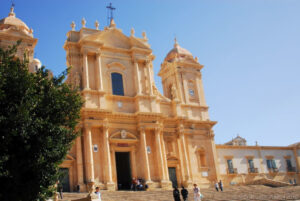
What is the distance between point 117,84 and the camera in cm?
2962


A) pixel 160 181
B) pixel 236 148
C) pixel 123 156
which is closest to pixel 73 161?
pixel 123 156

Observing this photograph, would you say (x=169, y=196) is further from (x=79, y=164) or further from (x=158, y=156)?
(x=79, y=164)

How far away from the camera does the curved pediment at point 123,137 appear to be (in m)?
27.3

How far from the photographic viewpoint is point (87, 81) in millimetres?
27484

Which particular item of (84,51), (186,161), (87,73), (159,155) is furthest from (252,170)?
(84,51)

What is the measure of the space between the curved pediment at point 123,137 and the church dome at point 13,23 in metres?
10.6

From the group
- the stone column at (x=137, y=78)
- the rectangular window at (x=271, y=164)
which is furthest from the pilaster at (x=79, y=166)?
the rectangular window at (x=271, y=164)

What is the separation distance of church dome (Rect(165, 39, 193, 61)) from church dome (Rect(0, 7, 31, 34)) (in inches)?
537

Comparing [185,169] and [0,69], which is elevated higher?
[0,69]

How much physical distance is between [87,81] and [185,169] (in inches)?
421

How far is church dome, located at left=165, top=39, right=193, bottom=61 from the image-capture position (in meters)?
35.0

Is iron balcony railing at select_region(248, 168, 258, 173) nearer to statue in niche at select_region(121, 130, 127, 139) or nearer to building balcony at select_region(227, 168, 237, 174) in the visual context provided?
building balcony at select_region(227, 168, 237, 174)

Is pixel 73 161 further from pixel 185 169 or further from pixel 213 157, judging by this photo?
pixel 213 157

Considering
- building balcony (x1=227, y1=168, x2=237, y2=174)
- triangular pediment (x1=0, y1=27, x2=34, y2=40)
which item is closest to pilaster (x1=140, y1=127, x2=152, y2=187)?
triangular pediment (x1=0, y1=27, x2=34, y2=40)
